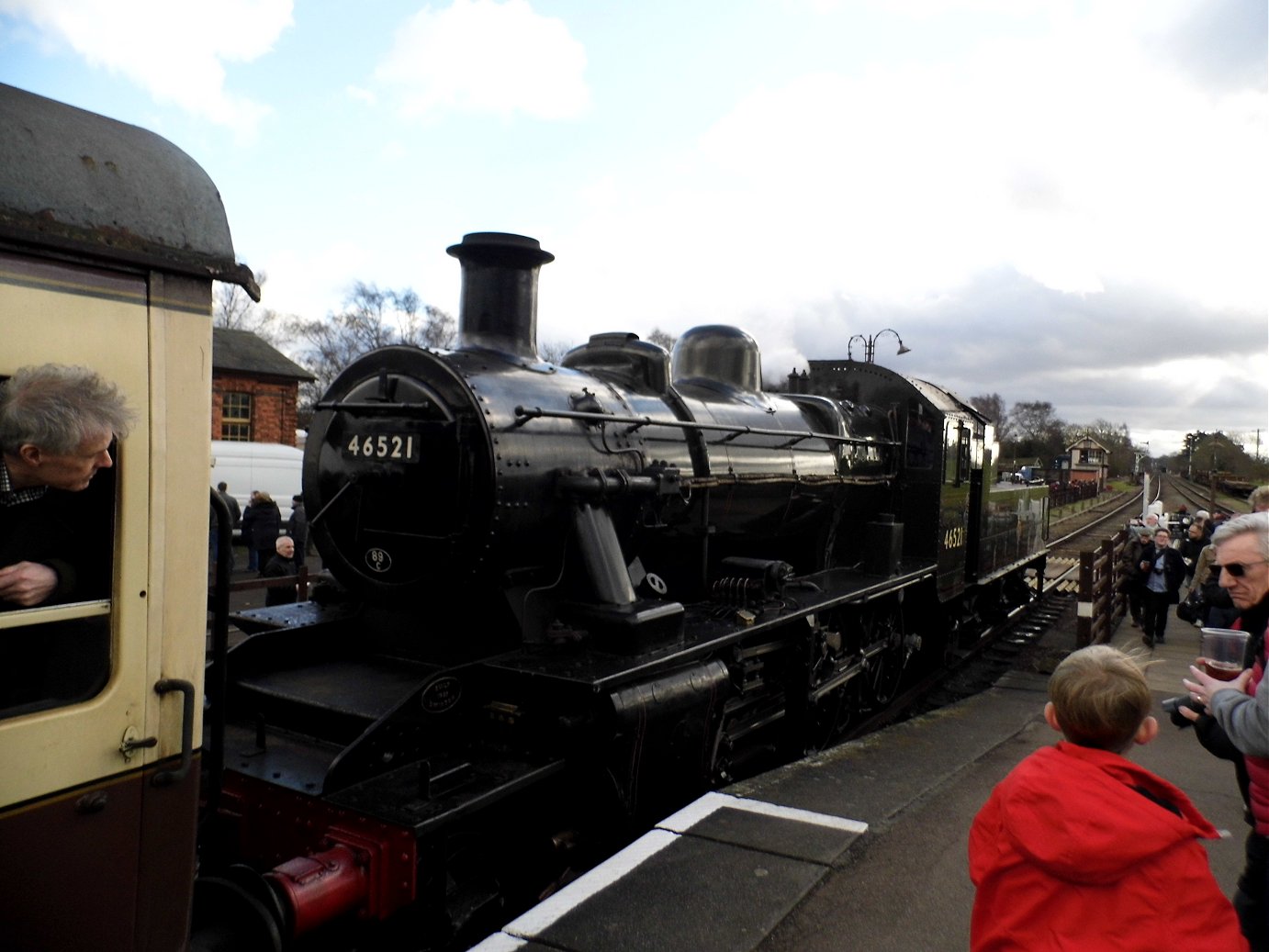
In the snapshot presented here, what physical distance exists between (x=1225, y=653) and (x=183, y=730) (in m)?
3.02

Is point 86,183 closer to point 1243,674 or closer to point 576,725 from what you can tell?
point 576,725

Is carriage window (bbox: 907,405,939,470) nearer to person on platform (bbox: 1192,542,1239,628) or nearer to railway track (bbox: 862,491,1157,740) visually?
railway track (bbox: 862,491,1157,740)

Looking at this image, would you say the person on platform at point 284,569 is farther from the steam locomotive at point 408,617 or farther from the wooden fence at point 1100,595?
the wooden fence at point 1100,595

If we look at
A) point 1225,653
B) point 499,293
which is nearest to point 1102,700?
point 1225,653

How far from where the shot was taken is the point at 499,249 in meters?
5.45

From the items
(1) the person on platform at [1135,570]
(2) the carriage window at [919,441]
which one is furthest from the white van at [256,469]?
(1) the person on platform at [1135,570]

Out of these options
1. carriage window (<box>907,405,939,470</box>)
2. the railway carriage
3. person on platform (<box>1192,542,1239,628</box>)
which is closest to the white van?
carriage window (<box>907,405,939,470</box>)

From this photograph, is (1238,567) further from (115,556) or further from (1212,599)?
(1212,599)

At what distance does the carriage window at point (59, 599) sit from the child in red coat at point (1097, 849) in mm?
2246

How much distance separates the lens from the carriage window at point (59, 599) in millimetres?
2100

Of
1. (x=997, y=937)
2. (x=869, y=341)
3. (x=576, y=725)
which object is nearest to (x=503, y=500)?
(x=576, y=725)

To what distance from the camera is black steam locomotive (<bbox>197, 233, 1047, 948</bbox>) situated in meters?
3.78

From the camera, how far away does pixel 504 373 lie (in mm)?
4980

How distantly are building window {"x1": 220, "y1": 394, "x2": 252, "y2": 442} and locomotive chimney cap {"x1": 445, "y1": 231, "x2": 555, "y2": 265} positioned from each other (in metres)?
22.0
